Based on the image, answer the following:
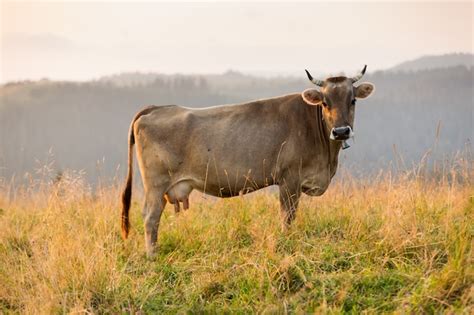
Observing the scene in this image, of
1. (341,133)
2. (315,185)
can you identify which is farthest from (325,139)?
(341,133)

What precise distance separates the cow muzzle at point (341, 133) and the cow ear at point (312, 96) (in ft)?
2.29

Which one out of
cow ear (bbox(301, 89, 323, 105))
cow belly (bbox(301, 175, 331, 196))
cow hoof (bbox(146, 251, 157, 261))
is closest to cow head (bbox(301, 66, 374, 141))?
cow ear (bbox(301, 89, 323, 105))

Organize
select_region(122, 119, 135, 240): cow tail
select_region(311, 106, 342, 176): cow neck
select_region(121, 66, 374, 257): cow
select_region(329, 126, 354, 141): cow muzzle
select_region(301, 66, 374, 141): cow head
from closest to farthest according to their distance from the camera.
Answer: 1. select_region(329, 126, 354, 141): cow muzzle
2. select_region(301, 66, 374, 141): cow head
3. select_region(121, 66, 374, 257): cow
4. select_region(122, 119, 135, 240): cow tail
5. select_region(311, 106, 342, 176): cow neck

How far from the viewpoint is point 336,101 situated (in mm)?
8781

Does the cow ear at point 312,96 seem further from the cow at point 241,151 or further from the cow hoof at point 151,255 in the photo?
the cow hoof at point 151,255

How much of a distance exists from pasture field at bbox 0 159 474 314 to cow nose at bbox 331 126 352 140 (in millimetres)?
1028

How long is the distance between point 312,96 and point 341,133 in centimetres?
83

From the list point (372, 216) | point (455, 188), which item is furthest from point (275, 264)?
point (455, 188)

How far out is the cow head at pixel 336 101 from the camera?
8.55 metres

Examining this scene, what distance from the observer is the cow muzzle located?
8.41m

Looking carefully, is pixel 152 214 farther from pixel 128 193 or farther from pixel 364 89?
pixel 364 89

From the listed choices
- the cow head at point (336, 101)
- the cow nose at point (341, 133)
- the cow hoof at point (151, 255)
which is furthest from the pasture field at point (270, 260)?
the cow head at point (336, 101)

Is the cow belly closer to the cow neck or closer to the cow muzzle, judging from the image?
the cow neck

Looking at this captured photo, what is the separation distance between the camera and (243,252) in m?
7.67
